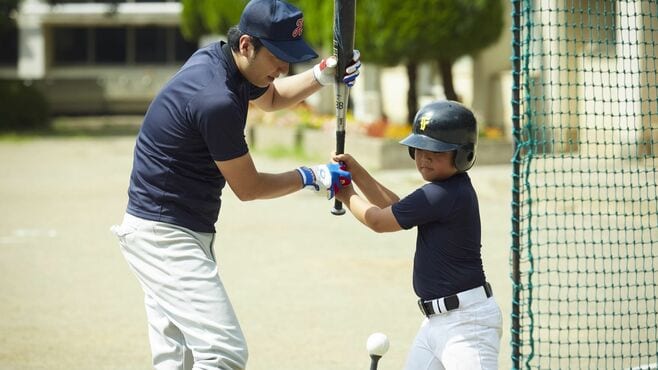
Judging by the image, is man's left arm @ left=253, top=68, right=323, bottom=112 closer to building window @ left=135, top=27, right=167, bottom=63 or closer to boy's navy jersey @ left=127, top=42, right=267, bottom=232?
boy's navy jersey @ left=127, top=42, right=267, bottom=232

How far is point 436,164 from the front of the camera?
14.3ft

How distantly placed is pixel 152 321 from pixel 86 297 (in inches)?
142

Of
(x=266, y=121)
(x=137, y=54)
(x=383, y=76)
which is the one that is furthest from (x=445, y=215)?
(x=137, y=54)

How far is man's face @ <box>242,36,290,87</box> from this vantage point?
4.40m

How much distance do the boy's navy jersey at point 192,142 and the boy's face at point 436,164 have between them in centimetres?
76

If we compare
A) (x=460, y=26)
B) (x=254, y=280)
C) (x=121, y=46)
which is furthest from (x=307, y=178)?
(x=121, y=46)

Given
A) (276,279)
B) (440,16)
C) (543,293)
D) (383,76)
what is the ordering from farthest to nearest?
(383,76) → (440,16) → (276,279) → (543,293)

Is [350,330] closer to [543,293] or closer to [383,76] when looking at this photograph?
[543,293]

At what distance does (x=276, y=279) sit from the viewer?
28.1ft

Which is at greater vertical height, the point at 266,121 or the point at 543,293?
the point at 266,121

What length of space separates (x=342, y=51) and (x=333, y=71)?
11 cm

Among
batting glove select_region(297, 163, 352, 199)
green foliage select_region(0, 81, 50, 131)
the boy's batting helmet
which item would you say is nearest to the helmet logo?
the boy's batting helmet

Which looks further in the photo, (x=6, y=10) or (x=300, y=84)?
(x=6, y=10)

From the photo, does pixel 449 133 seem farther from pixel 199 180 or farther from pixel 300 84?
pixel 300 84
